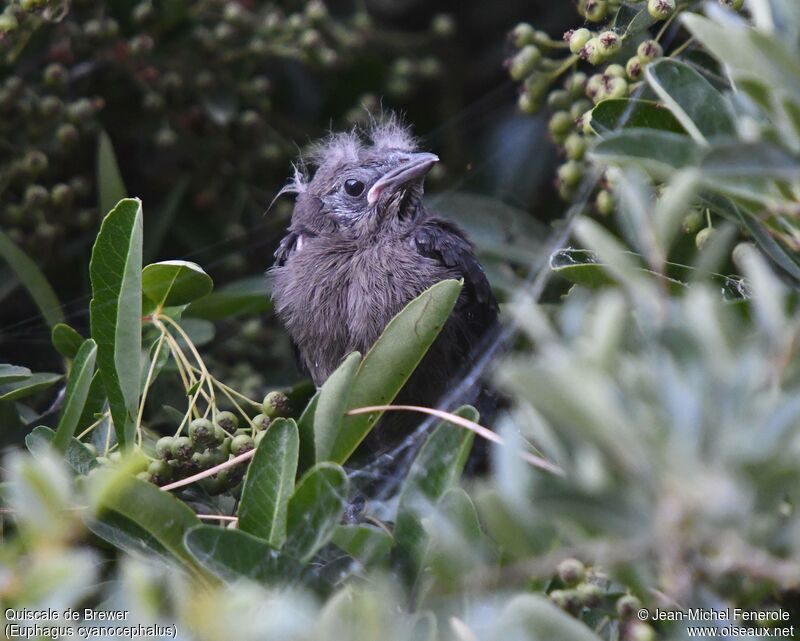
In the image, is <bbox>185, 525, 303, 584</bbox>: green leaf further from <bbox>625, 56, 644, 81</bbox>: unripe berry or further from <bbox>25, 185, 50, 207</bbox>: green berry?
<bbox>25, 185, 50, 207</bbox>: green berry

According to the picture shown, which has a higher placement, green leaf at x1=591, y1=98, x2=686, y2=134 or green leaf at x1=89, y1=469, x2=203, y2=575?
green leaf at x1=591, y1=98, x2=686, y2=134

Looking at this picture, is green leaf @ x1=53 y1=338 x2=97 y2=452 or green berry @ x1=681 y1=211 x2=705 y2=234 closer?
green leaf @ x1=53 y1=338 x2=97 y2=452

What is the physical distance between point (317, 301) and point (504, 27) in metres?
1.75

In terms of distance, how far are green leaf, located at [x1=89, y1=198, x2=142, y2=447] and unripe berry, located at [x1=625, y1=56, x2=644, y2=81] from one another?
105 centimetres

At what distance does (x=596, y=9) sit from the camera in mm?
2178

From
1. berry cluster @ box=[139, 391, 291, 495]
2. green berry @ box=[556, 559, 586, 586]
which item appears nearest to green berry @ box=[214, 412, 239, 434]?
berry cluster @ box=[139, 391, 291, 495]

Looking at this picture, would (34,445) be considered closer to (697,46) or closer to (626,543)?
(626,543)

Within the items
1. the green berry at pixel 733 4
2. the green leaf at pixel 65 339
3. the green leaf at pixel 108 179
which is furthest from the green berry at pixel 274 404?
the green berry at pixel 733 4

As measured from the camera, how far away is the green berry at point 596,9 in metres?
2.18

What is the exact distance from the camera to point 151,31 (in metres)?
3.04

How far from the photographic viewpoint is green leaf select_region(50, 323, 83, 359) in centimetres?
223

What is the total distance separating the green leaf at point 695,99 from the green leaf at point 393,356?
0.45m

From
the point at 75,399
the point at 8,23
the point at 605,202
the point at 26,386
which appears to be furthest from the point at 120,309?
the point at 605,202

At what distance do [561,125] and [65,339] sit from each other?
1272 millimetres
